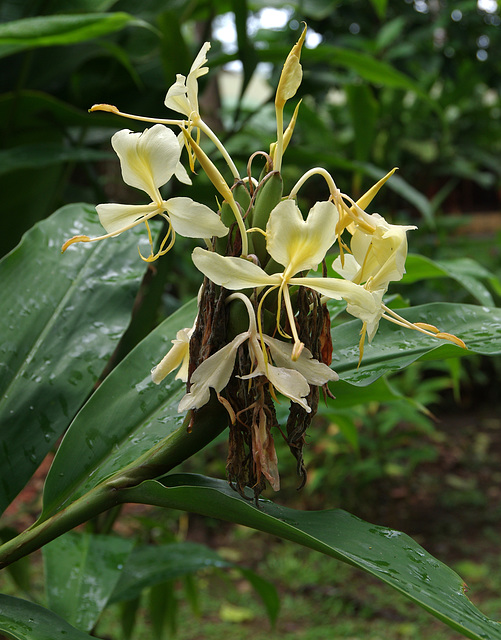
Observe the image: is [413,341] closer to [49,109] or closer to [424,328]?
[424,328]

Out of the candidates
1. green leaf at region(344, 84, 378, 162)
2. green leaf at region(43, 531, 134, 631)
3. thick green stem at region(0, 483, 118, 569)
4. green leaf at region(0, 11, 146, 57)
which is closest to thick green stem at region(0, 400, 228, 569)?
thick green stem at region(0, 483, 118, 569)

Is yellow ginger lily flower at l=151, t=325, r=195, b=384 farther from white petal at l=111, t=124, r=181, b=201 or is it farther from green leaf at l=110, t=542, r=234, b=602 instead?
green leaf at l=110, t=542, r=234, b=602

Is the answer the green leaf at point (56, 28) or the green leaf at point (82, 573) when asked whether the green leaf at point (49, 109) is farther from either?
the green leaf at point (82, 573)

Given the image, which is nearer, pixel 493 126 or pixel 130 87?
pixel 130 87

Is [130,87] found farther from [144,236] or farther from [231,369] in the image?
[231,369]

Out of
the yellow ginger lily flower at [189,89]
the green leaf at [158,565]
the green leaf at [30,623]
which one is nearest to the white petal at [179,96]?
the yellow ginger lily flower at [189,89]

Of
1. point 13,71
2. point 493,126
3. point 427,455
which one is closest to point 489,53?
point 493,126
